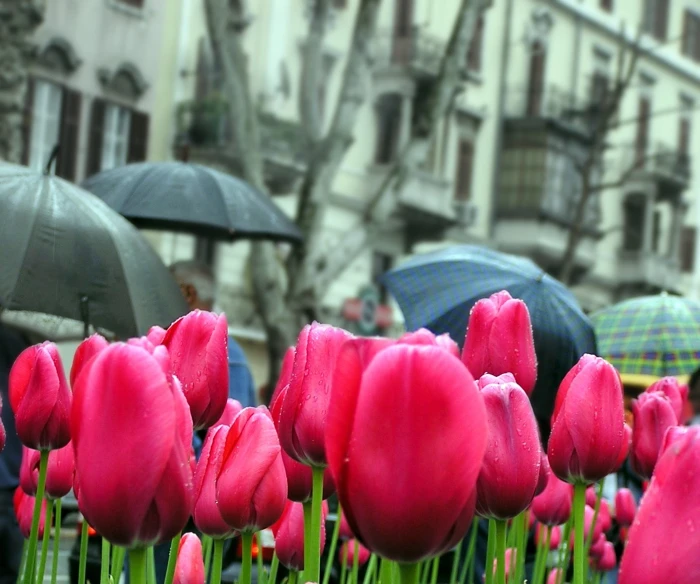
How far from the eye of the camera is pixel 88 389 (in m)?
1.29

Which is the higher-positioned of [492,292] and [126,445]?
[492,292]

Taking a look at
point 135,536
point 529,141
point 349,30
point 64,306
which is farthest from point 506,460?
point 529,141

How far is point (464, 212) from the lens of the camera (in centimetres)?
3031

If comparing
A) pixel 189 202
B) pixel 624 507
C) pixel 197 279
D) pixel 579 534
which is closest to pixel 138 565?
pixel 579 534

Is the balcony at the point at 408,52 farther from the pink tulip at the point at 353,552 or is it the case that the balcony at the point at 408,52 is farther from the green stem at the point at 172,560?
the green stem at the point at 172,560

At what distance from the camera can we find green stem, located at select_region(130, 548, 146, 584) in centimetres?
132

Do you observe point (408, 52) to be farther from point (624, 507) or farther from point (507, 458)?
point (507, 458)

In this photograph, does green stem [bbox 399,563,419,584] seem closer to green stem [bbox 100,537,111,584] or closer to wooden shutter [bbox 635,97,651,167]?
green stem [bbox 100,537,111,584]

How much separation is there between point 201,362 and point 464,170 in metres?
29.2

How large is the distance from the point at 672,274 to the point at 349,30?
12.1 m

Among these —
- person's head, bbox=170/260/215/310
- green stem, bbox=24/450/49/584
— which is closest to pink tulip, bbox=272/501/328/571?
green stem, bbox=24/450/49/584

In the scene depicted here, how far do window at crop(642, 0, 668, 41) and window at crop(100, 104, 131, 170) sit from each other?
16.8m

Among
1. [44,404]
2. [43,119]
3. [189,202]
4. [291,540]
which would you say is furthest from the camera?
[43,119]

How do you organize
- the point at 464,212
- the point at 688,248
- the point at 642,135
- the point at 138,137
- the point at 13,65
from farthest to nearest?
the point at 688,248
the point at 642,135
the point at 464,212
the point at 138,137
the point at 13,65
